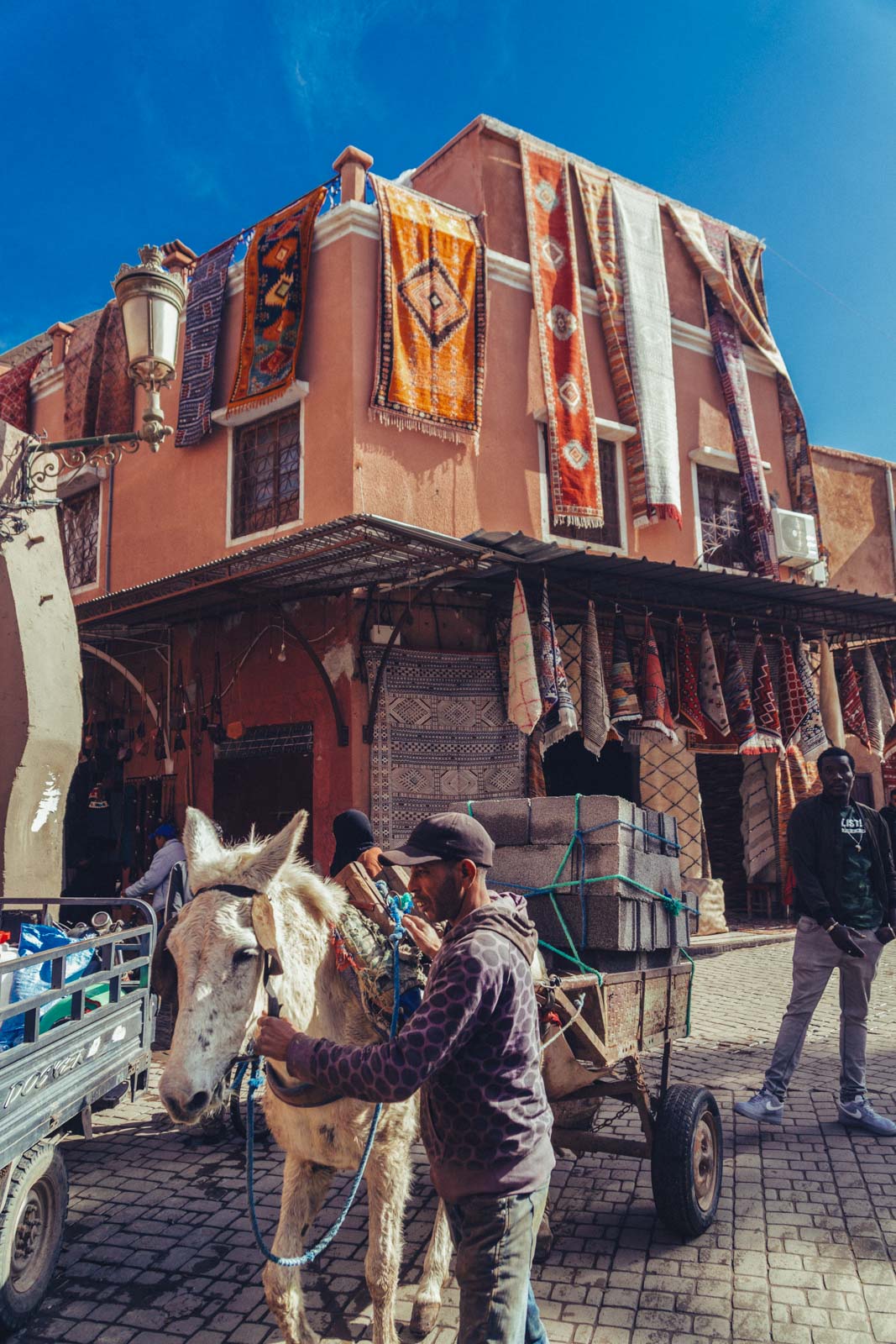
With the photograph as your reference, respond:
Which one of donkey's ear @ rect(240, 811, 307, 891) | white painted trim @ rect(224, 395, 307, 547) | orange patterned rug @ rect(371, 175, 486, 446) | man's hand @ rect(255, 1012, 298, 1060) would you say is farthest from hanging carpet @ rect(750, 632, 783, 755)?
man's hand @ rect(255, 1012, 298, 1060)

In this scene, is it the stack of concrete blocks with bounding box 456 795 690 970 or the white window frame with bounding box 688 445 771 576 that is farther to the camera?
the white window frame with bounding box 688 445 771 576

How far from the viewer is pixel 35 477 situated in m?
6.62

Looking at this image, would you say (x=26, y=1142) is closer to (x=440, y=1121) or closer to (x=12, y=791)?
(x=440, y=1121)

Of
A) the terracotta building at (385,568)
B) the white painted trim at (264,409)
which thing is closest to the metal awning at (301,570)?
the terracotta building at (385,568)

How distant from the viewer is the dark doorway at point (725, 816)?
47.8 feet

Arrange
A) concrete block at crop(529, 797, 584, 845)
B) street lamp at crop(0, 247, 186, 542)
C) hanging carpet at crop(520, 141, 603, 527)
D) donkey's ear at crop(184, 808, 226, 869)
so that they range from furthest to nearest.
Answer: hanging carpet at crop(520, 141, 603, 527)
street lamp at crop(0, 247, 186, 542)
concrete block at crop(529, 797, 584, 845)
donkey's ear at crop(184, 808, 226, 869)

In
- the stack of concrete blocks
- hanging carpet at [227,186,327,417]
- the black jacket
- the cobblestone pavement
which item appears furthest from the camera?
hanging carpet at [227,186,327,417]

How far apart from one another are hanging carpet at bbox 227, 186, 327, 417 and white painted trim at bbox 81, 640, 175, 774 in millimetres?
3486

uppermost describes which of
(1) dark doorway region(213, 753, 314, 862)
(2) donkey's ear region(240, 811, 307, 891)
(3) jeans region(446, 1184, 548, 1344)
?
(1) dark doorway region(213, 753, 314, 862)

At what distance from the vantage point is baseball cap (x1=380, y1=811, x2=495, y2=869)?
88.0 inches

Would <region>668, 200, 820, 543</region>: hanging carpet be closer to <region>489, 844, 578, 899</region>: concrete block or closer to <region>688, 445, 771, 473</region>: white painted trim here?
<region>688, 445, 771, 473</region>: white painted trim

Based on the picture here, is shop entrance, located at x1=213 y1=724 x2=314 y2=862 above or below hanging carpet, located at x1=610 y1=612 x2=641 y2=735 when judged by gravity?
below

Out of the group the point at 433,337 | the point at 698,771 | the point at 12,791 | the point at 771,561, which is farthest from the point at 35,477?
the point at 698,771

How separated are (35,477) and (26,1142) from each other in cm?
485
